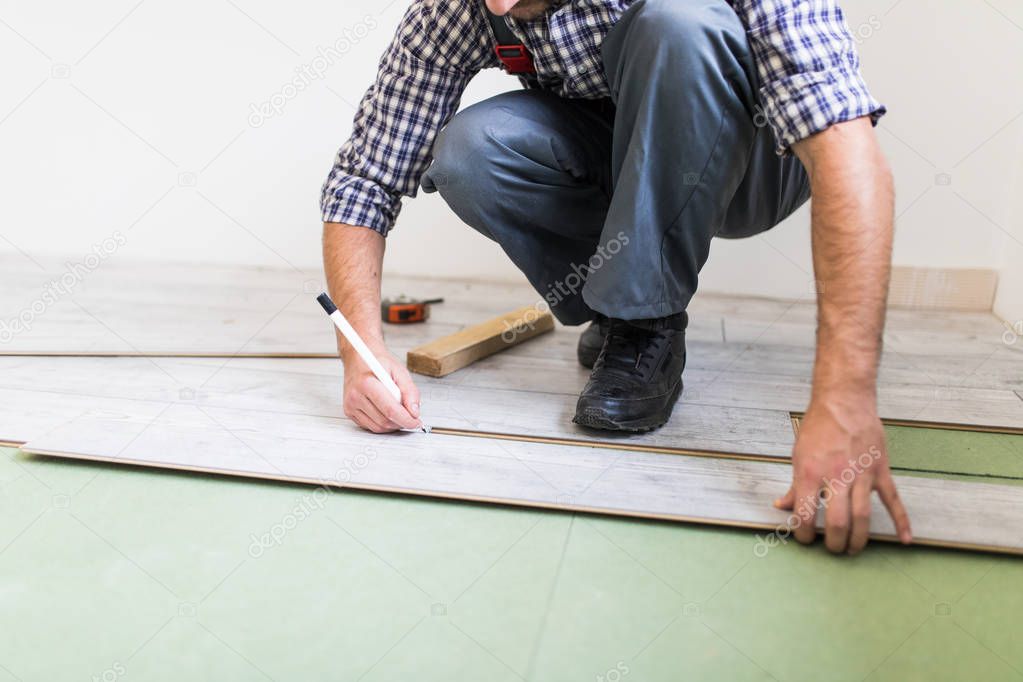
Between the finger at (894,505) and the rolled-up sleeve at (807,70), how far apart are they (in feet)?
1.31

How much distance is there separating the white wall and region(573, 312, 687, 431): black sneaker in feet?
3.41

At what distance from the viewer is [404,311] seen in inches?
79.8

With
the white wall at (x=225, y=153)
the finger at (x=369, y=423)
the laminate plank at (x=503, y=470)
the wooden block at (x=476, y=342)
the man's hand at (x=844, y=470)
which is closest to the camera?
the man's hand at (x=844, y=470)

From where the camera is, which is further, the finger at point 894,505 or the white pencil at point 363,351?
the white pencil at point 363,351

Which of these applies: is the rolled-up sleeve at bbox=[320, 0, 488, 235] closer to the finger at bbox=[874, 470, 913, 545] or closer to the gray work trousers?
the gray work trousers

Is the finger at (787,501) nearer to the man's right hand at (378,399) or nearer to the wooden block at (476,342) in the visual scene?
the man's right hand at (378,399)

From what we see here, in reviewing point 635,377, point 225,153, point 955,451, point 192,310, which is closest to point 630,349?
point 635,377

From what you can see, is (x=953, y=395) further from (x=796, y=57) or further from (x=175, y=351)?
(x=175, y=351)

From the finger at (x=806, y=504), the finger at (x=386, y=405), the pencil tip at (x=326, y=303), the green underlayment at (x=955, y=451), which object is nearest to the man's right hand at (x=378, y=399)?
the finger at (x=386, y=405)

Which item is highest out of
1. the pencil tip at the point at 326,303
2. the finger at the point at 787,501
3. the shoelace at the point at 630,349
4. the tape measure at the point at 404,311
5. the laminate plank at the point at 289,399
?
the pencil tip at the point at 326,303

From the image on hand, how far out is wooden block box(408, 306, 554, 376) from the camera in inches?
63.1

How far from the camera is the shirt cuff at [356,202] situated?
4.48 ft

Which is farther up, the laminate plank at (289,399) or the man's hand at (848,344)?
the man's hand at (848,344)

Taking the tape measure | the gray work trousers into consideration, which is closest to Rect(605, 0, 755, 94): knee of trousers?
the gray work trousers
